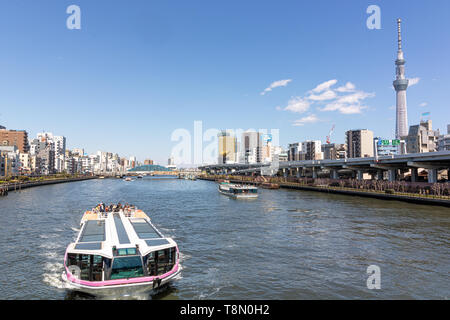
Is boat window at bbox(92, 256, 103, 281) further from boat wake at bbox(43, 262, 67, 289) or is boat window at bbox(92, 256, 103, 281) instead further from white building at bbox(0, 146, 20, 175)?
white building at bbox(0, 146, 20, 175)

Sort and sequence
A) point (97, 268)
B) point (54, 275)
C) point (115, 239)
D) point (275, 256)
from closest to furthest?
point (97, 268)
point (115, 239)
point (54, 275)
point (275, 256)

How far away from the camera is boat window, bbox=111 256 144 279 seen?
18.4 m

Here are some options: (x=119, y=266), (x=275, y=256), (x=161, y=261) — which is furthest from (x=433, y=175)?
(x=119, y=266)

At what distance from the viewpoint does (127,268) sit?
1866 cm

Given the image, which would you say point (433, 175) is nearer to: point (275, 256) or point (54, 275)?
point (275, 256)

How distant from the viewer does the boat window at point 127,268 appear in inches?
723

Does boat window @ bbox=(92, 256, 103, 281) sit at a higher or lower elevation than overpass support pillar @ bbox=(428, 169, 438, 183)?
lower

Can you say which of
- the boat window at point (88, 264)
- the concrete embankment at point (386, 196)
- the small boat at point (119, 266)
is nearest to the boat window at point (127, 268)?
the small boat at point (119, 266)

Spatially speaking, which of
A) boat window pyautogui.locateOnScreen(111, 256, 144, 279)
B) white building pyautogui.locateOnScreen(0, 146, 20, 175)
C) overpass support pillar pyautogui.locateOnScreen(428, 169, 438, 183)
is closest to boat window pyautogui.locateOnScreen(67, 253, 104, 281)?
boat window pyautogui.locateOnScreen(111, 256, 144, 279)

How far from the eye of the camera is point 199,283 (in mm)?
22000

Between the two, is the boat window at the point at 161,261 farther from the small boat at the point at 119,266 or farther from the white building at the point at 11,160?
the white building at the point at 11,160

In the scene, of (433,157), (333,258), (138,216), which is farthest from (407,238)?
(433,157)
